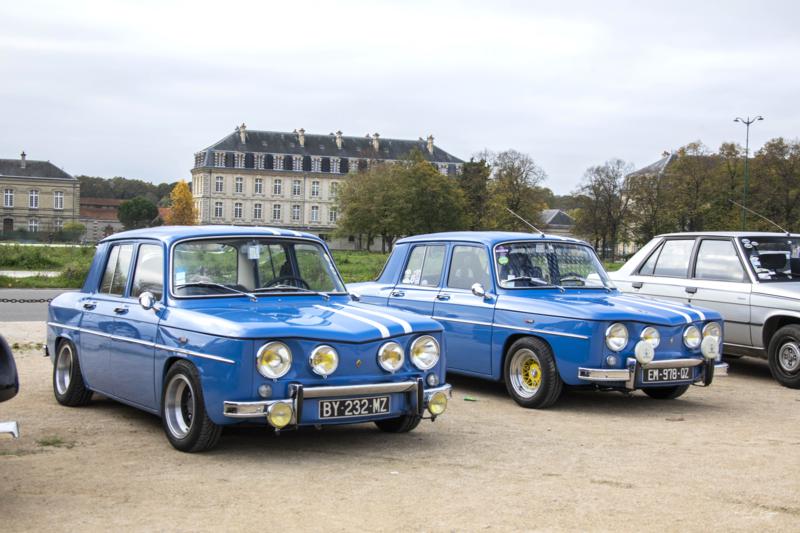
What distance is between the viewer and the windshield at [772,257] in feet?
41.1

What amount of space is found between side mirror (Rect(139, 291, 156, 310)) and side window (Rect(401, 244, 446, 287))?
13.9 feet

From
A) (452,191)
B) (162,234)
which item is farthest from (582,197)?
(162,234)

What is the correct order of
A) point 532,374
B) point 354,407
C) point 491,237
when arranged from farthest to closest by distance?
point 491,237, point 532,374, point 354,407

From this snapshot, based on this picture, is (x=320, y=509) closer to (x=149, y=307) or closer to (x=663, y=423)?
(x=149, y=307)

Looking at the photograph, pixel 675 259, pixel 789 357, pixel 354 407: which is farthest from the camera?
pixel 675 259

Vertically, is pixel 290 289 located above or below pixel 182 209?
below

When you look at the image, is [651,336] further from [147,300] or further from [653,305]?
[147,300]

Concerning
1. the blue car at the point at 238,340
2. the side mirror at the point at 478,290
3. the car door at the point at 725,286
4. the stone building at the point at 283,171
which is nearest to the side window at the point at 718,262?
the car door at the point at 725,286

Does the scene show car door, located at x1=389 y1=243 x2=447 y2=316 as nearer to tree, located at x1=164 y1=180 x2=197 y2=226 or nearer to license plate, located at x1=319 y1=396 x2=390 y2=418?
license plate, located at x1=319 y1=396 x2=390 y2=418

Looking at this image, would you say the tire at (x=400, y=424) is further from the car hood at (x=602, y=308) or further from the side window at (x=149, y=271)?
the car hood at (x=602, y=308)

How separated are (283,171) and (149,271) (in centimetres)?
13269

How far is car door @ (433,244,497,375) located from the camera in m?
10.3

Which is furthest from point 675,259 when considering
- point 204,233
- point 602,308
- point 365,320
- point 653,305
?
point 204,233

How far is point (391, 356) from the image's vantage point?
7.30 meters
